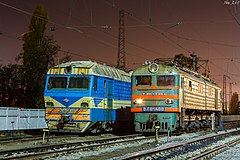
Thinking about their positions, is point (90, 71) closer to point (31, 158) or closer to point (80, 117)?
point (80, 117)

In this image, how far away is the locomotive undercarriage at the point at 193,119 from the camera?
21.2m

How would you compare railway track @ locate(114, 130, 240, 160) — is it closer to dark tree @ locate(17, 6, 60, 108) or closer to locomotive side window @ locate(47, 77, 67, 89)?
locomotive side window @ locate(47, 77, 67, 89)

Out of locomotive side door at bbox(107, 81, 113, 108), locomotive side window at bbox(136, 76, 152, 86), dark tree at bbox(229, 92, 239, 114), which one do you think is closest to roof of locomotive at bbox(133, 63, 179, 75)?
locomotive side window at bbox(136, 76, 152, 86)

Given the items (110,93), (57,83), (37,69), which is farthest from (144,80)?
(37,69)

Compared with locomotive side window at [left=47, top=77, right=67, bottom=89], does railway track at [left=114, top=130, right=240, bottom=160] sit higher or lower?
lower

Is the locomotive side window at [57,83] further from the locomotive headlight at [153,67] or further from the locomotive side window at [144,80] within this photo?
the locomotive headlight at [153,67]

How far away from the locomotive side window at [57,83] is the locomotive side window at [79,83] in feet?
1.29

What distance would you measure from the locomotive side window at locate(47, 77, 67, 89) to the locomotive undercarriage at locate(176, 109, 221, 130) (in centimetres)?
652

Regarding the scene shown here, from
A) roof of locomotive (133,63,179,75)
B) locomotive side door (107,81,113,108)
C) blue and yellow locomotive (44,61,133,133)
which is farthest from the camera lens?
locomotive side door (107,81,113,108)

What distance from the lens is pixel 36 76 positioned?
34875 millimetres

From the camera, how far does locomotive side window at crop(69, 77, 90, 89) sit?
20062mm

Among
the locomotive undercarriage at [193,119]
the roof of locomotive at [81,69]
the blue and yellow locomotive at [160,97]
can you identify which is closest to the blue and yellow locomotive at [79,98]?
the roof of locomotive at [81,69]

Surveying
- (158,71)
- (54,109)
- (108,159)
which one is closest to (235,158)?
(108,159)

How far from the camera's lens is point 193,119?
24547mm
